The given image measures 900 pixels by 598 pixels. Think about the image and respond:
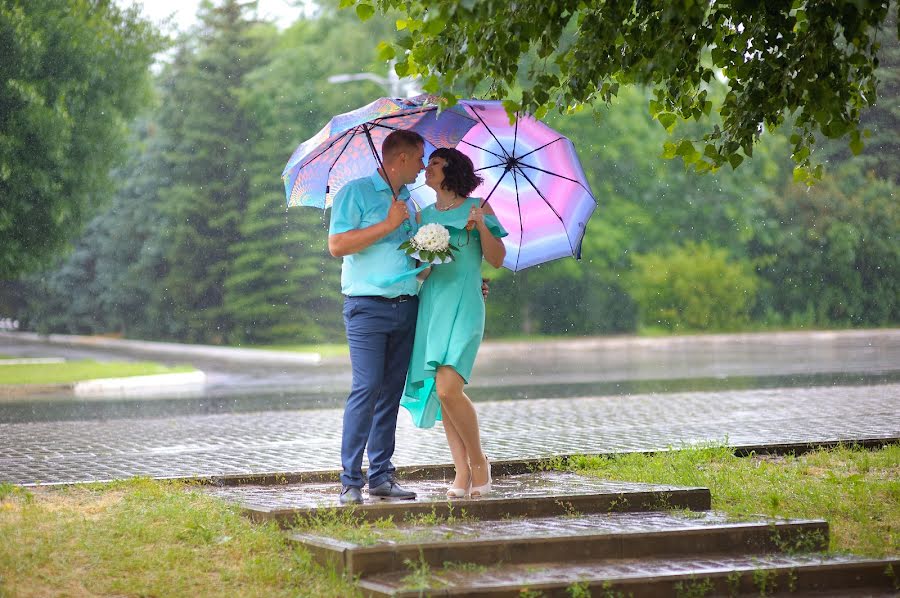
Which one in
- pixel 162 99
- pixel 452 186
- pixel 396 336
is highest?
pixel 162 99

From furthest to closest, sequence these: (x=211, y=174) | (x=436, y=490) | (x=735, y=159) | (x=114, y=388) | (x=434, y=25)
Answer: (x=211, y=174)
(x=114, y=388)
(x=436, y=490)
(x=735, y=159)
(x=434, y=25)

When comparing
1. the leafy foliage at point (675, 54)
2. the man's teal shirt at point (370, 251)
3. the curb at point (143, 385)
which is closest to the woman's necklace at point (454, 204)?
the man's teal shirt at point (370, 251)

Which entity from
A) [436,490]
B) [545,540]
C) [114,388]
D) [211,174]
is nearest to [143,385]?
[114,388]

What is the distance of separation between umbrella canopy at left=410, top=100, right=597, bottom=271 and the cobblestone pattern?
9.39 feet

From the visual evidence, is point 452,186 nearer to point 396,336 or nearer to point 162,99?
point 396,336

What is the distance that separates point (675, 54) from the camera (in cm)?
723

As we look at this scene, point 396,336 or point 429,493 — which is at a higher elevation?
point 396,336

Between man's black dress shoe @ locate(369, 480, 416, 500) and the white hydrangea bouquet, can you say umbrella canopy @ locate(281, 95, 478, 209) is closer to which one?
the white hydrangea bouquet

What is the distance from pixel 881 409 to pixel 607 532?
9.49 m

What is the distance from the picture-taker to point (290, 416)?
1577 cm

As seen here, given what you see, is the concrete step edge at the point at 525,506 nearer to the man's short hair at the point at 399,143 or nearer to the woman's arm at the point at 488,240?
the woman's arm at the point at 488,240

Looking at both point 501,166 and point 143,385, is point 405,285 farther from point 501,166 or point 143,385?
point 143,385

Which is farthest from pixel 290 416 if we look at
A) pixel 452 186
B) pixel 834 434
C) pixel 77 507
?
pixel 452 186

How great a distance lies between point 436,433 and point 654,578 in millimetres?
7829
